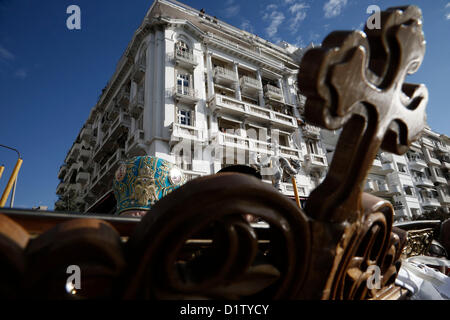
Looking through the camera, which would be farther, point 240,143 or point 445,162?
point 445,162

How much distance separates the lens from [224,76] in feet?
46.0

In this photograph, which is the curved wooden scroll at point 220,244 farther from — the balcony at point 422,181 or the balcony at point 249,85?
the balcony at point 422,181

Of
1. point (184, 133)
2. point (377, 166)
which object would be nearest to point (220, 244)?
point (184, 133)

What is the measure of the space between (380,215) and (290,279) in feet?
1.28

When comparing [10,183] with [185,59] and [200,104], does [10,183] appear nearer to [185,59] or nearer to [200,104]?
[200,104]

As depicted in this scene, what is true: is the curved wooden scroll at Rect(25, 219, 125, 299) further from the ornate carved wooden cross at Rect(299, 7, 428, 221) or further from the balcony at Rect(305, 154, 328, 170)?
the balcony at Rect(305, 154, 328, 170)

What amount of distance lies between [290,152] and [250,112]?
3.40 meters

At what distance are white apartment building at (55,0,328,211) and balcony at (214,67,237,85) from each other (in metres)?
0.06

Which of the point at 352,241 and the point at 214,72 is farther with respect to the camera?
the point at 214,72

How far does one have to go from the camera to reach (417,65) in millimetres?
689

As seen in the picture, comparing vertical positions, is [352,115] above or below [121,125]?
below

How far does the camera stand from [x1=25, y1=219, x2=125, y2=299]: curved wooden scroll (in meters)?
0.33
